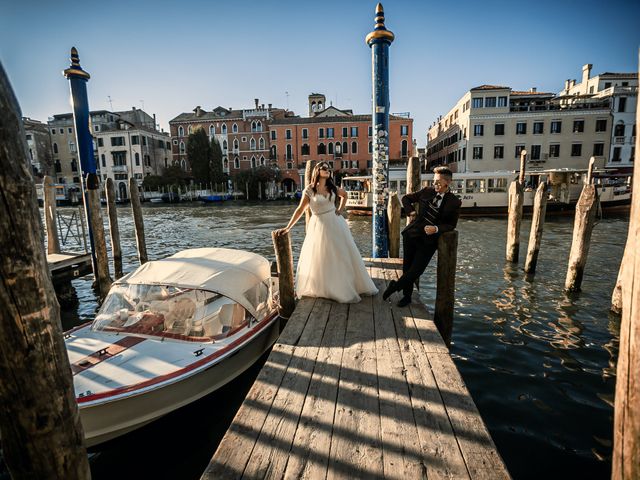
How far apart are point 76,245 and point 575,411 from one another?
802 inches

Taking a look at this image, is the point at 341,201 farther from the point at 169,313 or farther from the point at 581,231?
the point at 581,231

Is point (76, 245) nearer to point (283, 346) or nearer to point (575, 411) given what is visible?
point (283, 346)

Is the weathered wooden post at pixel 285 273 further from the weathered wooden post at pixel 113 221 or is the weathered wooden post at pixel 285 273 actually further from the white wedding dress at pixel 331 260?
the weathered wooden post at pixel 113 221

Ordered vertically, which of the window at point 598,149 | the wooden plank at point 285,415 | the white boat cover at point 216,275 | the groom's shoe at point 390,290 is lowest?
the wooden plank at point 285,415

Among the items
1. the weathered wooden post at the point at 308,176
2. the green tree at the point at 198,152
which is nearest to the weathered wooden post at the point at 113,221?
the weathered wooden post at the point at 308,176

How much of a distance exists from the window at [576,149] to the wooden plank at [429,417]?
137ft

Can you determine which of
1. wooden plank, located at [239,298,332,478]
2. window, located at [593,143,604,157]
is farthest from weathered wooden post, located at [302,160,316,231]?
window, located at [593,143,604,157]

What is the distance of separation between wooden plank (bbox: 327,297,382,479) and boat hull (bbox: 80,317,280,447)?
1.62m

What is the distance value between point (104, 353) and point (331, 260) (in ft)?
9.62

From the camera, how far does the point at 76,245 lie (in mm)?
18000

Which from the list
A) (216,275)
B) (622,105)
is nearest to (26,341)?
(216,275)

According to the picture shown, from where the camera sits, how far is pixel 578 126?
119 feet

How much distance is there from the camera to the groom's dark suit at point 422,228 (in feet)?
14.8

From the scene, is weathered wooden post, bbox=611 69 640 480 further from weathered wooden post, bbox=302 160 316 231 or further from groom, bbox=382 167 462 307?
weathered wooden post, bbox=302 160 316 231
